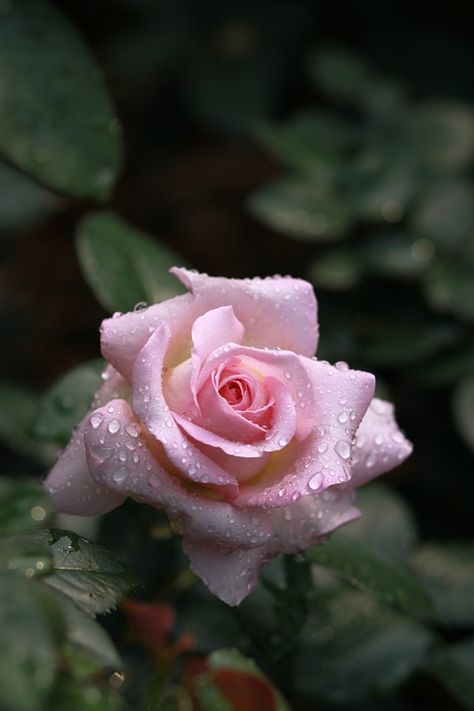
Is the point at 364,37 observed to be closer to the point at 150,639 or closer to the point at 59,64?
the point at 59,64

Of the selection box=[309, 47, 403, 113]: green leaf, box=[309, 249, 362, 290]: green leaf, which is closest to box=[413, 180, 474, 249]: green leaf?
box=[309, 249, 362, 290]: green leaf

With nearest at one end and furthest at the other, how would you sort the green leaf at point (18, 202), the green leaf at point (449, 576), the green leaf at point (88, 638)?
the green leaf at point (88, 638), the green leaf at point (449, 576), the green leaf at point (18, 202)

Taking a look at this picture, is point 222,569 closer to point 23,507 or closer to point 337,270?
point 23,507

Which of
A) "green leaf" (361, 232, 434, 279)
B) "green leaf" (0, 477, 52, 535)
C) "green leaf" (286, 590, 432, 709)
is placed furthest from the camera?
"green leaf" (361, 232, 434, 279)

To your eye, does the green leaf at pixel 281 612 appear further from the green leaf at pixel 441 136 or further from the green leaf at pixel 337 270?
the green leaf at pixel 441 136

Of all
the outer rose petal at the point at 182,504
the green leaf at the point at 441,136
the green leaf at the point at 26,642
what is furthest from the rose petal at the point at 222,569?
the green leaf at the point at 441,136

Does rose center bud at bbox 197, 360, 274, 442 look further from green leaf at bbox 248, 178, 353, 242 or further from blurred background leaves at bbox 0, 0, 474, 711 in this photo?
green leaf at bbox 248, 178, 353, 242

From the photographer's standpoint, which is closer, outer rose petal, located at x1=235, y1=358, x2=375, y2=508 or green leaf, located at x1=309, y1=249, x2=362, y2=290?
outer rose petal, located at x1=235, y1=358, x2=375, y2=508
